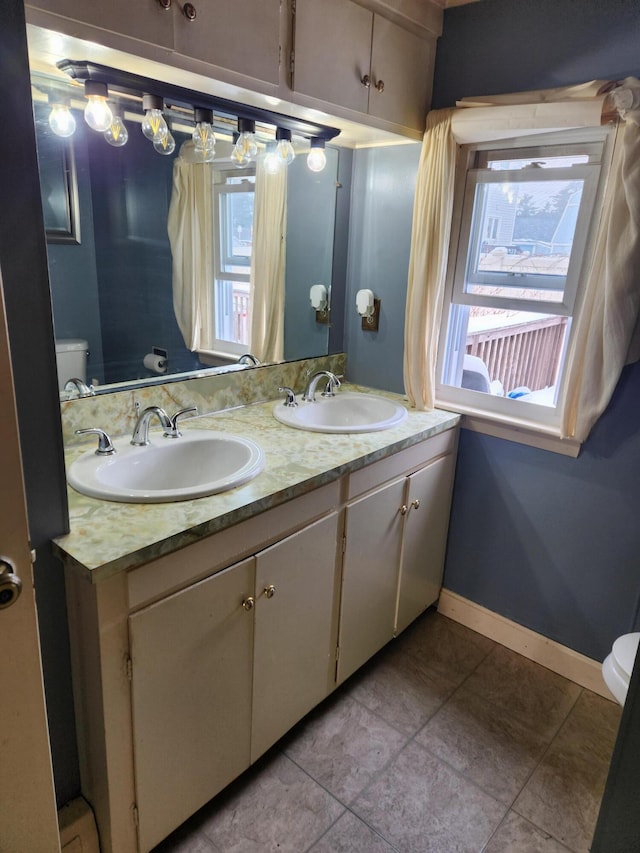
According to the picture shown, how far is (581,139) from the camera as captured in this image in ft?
5.90

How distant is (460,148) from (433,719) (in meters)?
2.02

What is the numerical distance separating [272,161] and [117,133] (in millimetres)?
607

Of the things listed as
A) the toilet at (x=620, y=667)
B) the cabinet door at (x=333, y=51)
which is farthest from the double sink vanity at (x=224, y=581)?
the cabinet door at (x=333, y=51)

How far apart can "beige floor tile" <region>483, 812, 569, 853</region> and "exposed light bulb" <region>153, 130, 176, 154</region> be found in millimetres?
2160

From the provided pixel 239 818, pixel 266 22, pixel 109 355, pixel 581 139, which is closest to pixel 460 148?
pixel 581 139

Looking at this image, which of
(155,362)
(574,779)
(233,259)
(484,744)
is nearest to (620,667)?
(574,779)

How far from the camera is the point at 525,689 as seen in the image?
6.73ft

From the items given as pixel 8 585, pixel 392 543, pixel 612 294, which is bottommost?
pixel 392 543

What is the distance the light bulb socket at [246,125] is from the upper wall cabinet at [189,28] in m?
0.29

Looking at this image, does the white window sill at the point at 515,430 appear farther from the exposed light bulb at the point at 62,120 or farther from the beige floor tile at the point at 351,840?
the exposed light bulb at the point at 62,120

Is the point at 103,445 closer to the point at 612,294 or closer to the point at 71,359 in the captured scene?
the point at 71,359

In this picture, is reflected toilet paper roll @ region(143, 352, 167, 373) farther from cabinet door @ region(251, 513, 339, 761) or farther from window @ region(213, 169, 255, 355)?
cabinet door @ region(251, 513, 339, 761)

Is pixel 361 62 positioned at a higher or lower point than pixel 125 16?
higher

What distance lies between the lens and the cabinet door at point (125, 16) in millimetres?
1098
